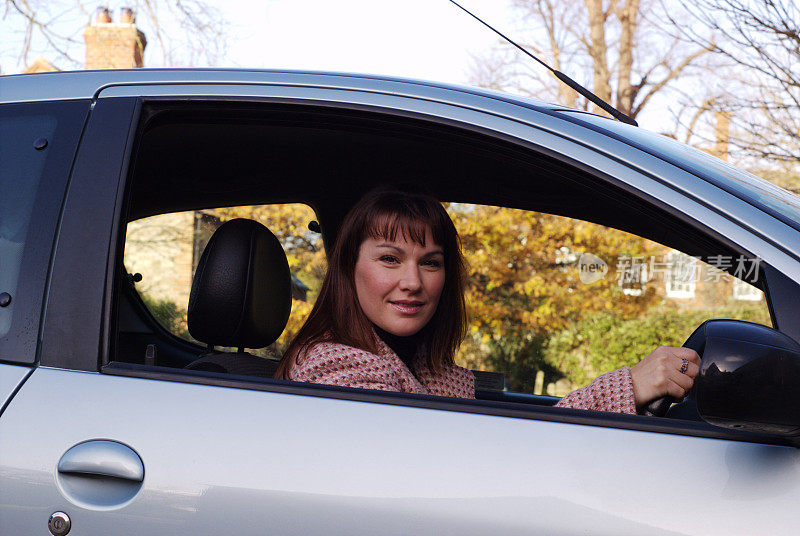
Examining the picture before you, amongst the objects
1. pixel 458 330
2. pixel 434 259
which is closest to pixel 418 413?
pixel 434 259

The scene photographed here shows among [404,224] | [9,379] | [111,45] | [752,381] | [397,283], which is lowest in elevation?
[9,379]

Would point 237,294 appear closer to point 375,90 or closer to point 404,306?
point 404,306

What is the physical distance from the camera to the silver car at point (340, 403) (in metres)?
1.18

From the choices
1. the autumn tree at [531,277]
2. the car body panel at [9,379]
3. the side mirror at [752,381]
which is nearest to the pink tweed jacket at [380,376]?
the side mirror at [752,381]

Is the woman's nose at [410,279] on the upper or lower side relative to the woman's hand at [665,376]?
upper

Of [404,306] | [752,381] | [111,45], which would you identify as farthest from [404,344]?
[111,45]

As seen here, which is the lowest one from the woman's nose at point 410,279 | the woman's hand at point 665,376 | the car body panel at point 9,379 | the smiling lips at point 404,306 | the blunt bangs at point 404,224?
the car body panel at point 9,379

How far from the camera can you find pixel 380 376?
1632 mm

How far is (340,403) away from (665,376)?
2.00ft

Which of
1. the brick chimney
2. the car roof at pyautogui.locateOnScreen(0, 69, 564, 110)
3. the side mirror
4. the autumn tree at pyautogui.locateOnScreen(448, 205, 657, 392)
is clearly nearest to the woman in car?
the car roof at pyautogui.locateOnScreen(0, 69, 564, 110)

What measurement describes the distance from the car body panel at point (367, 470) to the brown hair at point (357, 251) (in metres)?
0.48

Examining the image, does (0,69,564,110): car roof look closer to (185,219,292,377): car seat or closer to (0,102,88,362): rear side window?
(0,102,88,362): rear side window

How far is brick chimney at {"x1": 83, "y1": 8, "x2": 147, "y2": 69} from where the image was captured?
1242cm

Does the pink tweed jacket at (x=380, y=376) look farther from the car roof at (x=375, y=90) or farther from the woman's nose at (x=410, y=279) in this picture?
the car roof at (x=375, y=90)
